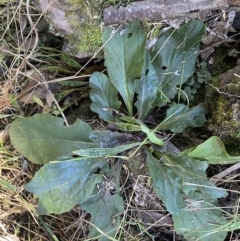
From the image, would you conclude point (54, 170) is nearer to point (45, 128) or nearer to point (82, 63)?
point (45, 128)

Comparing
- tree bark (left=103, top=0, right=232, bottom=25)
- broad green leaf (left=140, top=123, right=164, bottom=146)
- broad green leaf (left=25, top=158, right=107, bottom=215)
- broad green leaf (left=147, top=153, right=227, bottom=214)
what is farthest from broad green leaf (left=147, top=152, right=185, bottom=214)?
tree bark (left=103, top=0, right=232, bottom=25)

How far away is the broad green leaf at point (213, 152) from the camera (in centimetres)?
137

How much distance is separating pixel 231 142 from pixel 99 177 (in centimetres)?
48

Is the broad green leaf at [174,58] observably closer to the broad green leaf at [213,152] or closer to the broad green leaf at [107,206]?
the broad green leaf at [213,152]

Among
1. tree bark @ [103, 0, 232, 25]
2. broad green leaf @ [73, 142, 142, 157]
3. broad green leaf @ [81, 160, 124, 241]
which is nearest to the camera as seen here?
tree bark @ [103, 0, 232, 25]

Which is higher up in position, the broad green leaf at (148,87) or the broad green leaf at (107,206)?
the broad green leaf at (148,87)

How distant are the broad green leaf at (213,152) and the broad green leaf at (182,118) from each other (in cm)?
11

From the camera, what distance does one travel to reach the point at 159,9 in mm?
1395

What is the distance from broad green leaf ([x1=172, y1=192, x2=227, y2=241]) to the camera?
144 cm

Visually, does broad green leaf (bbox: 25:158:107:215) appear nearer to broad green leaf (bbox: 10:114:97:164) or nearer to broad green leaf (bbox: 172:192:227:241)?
broad green leaf (bbox: 10:114:97:164)

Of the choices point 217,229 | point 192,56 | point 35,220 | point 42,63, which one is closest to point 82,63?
point 42,63

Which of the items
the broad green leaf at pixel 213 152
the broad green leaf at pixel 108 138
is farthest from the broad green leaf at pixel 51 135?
the broad green leaf at pixel 213 152

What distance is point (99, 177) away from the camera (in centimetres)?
149

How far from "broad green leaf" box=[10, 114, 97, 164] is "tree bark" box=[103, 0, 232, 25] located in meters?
0.40
